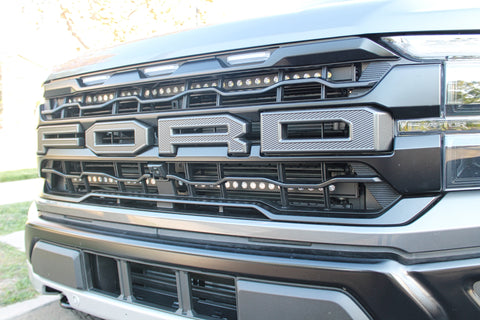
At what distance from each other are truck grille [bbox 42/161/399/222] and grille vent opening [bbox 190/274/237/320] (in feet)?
1.04

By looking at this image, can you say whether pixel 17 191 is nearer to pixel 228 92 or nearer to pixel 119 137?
pixel 119 137

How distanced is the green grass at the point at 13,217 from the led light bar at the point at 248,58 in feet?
14.3

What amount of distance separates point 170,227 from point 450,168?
1.18 m

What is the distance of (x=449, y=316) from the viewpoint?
1.13 m

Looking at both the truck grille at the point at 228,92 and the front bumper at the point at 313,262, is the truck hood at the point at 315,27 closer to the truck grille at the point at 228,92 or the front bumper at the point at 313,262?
the truck grille at the point at 228,92

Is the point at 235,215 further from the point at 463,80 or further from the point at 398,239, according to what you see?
the point at 463,80

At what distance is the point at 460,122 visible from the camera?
1.17 metres

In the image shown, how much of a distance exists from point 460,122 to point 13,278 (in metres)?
3.67

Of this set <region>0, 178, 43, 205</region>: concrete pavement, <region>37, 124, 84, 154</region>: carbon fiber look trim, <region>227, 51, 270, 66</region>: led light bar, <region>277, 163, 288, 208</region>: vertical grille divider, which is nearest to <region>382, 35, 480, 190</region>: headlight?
<region>277, 163, 288, 208</region>: vertical grille divider

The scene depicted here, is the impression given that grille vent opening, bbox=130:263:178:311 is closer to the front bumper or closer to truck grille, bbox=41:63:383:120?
the front bumper

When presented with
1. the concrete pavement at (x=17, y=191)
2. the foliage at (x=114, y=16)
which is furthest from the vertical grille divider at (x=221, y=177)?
the foliage at (x=114, y=16)

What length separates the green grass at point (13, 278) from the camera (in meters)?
2.83

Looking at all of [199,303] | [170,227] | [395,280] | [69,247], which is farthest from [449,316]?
[69,247]

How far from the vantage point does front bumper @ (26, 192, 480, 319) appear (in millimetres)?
1136
